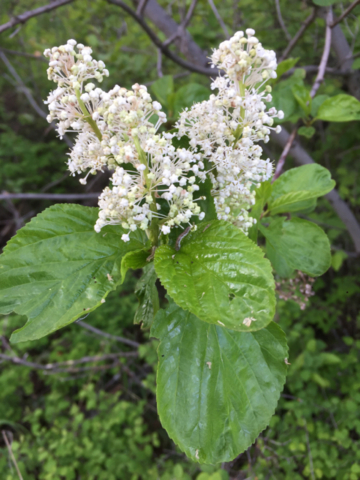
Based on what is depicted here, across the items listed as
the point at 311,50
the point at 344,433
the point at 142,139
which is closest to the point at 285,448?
the point at 344,433

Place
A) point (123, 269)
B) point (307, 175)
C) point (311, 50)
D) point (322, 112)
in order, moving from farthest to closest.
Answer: point (311, 50), point (322, 112), point (307, 175), point (123, 269)

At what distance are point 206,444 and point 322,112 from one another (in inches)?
58.0

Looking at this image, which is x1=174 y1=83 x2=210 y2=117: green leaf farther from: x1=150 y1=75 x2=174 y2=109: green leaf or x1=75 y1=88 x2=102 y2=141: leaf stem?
x1=75 y1=88 x2=102 y2=141: leaf stem

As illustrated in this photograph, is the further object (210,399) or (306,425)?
(306,425)

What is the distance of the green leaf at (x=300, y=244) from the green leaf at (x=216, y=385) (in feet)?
1.34

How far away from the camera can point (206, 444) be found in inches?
34.2

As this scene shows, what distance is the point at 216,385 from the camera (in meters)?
0.90

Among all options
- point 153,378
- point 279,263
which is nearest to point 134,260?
point 279,263

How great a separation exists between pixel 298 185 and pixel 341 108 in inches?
19.4

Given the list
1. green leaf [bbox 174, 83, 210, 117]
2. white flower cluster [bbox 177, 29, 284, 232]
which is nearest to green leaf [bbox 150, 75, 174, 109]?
green leaf [bbox 174, 83, 210, 117]

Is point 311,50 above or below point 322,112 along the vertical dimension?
below

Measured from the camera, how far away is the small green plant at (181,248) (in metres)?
0.78

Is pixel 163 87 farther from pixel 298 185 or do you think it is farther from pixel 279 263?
pixel 279 263

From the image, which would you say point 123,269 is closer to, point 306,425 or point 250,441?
point 250,441
